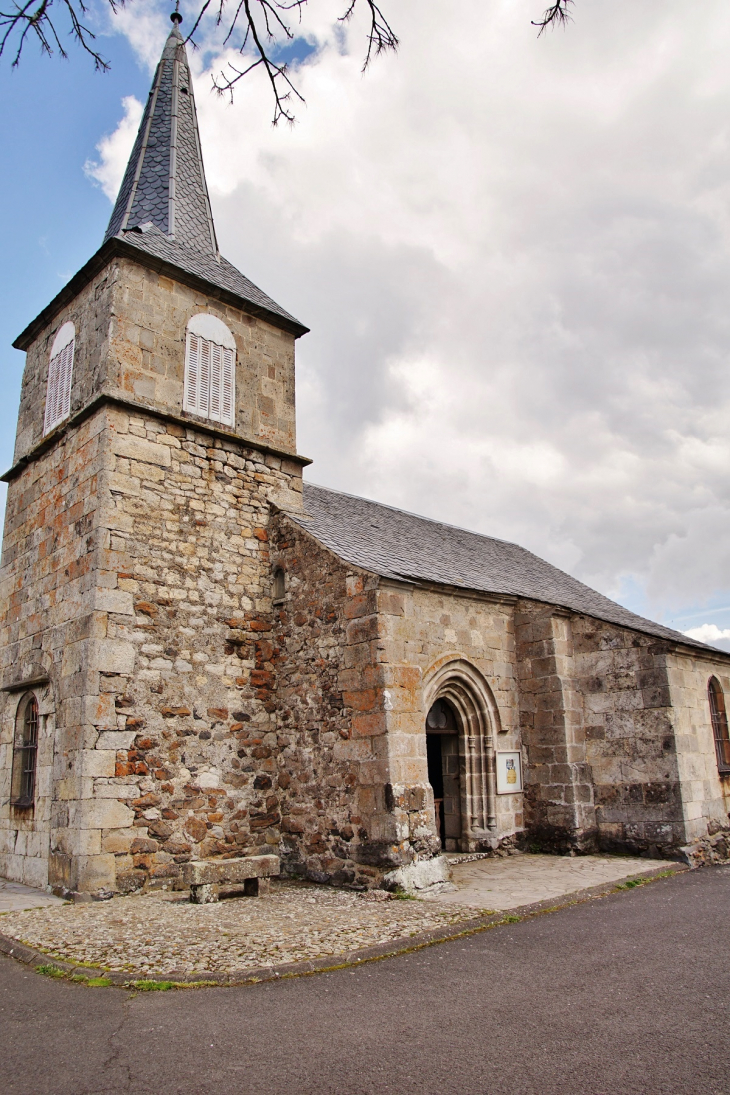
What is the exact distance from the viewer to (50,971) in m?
5.72

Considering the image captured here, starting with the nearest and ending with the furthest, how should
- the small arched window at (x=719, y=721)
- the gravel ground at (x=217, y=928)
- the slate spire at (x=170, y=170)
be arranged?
1. the gravel ground at (x=217, y=928)
2. the slate spire at (x=170, y=170)
3. the small arched window at (x=719, y=721)

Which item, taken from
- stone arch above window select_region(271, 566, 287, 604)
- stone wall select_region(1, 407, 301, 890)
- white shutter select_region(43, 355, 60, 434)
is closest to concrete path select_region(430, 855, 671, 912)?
stone wall select_region(1, 407, 301, 890)

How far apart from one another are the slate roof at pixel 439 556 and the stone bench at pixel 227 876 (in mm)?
3768

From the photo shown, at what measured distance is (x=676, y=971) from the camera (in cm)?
571

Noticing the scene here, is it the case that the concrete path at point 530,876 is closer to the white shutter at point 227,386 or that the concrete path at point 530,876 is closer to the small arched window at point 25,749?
the small arched window at point 25,749

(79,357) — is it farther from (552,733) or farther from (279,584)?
(552,733)

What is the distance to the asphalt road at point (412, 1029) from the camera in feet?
12.6

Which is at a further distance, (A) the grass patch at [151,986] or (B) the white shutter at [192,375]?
(B) the white shutter at [192,375]

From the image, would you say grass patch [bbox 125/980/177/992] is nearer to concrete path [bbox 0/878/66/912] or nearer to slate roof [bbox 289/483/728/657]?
concrete path [bbox 0/878/66/912]

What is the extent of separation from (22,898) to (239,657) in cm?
387

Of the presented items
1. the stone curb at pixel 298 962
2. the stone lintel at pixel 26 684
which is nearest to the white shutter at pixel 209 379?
the stone lintel at pixel 26 684

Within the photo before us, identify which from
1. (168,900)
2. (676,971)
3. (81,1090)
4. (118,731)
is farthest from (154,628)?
(676,971)

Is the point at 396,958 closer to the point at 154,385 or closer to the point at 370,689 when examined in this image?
the point at 370,689

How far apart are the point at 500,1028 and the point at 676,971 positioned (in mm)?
1998
